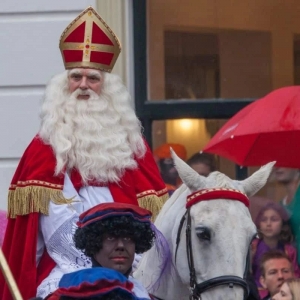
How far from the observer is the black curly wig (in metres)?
5.03

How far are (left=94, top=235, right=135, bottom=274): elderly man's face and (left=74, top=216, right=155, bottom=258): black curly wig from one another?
0.02 m

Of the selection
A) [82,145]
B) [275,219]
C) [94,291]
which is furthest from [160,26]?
[94,291]

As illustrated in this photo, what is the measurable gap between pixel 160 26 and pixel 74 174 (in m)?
2.80

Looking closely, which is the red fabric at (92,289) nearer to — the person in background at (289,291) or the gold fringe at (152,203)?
the gold fringe at (152,203)

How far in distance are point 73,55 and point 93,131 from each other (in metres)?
0.43

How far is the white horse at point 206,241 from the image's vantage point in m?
5.01

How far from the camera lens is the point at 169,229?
5402mm

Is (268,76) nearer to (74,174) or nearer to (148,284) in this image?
(74,174)

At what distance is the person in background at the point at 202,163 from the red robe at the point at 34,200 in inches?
59.2

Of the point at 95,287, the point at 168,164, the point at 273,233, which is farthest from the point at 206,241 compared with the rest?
the point at 168,164

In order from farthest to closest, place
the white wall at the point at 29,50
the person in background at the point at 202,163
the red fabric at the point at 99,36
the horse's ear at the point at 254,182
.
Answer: the white wall at the point at 29,50 < the person in background at the point at 202,163 < the red fabric at the point at 99,36 < the horse's ear at the point at 254,182

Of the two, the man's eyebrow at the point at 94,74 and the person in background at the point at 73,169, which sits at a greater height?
the man's eyebrow at the point at 94,74

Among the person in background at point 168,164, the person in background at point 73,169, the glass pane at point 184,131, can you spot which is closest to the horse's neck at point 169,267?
the person in background at point 73,169

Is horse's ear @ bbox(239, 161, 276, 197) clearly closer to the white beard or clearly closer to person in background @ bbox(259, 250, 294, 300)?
the white beard
